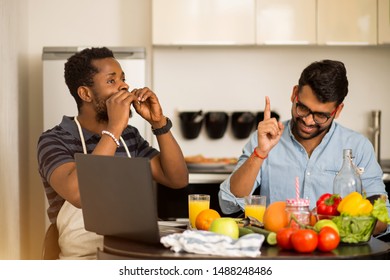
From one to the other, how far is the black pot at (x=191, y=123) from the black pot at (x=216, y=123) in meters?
0.06

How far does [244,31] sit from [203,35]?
0.80ft

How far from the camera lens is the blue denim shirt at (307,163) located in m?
2.59

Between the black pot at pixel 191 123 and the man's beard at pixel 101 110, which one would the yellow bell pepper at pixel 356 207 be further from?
the black pot at pixel 191 123

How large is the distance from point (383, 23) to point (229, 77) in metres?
0.98

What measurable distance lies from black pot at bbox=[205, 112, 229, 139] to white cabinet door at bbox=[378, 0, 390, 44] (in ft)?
3.39

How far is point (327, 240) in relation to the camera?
1.69 metres

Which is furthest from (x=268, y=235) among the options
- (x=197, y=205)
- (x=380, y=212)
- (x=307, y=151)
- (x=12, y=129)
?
(x=12, y=129)

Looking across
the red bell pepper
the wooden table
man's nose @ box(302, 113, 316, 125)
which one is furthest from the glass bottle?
man's nose @ box(302, 113, 316, 125)

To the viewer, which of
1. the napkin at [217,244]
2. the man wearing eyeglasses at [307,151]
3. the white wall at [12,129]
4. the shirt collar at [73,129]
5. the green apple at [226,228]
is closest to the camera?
the napkin at [217,244]

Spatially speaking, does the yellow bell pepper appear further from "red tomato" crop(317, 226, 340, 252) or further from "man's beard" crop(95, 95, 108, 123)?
"man's beard" crop(95, 95, 108, 123)

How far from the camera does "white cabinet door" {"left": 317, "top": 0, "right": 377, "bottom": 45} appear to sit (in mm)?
4250

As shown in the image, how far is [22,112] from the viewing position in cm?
434

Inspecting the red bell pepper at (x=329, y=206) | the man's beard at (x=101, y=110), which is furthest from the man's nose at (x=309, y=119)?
the man's beard at (x=101, y=110)
